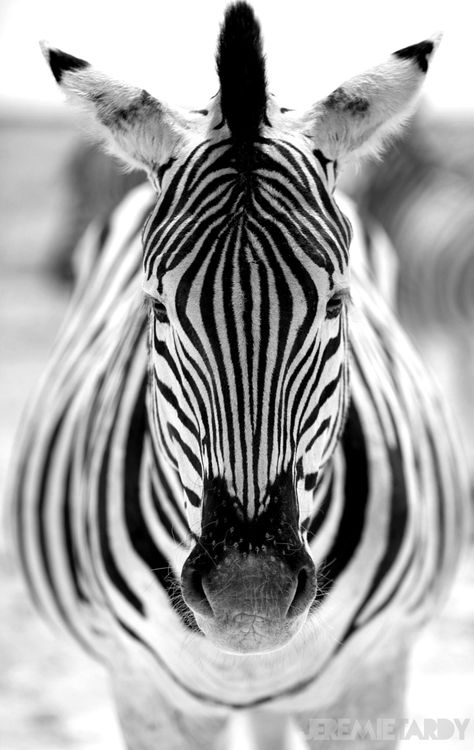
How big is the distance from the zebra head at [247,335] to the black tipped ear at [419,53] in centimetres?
21

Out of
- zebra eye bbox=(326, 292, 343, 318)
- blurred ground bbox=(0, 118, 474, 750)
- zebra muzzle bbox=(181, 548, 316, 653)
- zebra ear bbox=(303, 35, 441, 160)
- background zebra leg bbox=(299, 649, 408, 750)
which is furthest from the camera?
blurred ground bbox=(0, 118, 474, 750)

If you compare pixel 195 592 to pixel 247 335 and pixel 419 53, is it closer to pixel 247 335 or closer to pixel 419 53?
pixel 247 335

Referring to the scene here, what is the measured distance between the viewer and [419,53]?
61.2 inches

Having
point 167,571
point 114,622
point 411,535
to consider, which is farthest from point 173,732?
point 411,535

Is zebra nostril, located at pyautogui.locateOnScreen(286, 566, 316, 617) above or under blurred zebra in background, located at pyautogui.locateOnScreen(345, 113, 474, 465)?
under

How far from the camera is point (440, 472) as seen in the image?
2.20 metres

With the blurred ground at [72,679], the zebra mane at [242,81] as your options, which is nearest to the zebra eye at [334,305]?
the zebra mane at [242,81]

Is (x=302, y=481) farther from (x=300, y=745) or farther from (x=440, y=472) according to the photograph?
(x=300, y=745)

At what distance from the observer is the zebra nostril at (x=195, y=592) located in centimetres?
134

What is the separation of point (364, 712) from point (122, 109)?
124 centimetres

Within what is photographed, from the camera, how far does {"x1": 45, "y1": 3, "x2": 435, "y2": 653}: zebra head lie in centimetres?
134

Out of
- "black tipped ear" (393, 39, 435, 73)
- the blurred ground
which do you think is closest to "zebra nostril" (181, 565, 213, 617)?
"black tipped ear" (393, 39, 435, 73)

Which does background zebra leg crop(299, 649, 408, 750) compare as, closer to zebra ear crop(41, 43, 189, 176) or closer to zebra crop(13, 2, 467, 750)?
zebra crop(13, 2, 467, 750)

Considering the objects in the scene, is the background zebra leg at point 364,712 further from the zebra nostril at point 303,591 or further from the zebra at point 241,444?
the zebra nostril at point 303,591
